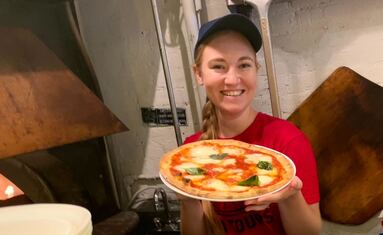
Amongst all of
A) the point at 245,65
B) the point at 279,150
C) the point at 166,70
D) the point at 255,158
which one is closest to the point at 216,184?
the point at 255,158

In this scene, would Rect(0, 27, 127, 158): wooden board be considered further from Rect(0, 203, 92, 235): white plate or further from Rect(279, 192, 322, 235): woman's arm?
Rect(279, 192, 322, 235): woman's arm

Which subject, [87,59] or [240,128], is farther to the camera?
[87,59]

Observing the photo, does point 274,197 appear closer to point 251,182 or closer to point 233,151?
point 251,182

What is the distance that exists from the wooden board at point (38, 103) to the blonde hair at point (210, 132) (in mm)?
425

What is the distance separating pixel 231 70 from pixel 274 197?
42cm

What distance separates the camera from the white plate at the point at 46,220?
700 mm

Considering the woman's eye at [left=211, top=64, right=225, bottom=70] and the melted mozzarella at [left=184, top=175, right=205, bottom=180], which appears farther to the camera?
the woman's eye at [left=211, top=64, right=225, bottom=70]

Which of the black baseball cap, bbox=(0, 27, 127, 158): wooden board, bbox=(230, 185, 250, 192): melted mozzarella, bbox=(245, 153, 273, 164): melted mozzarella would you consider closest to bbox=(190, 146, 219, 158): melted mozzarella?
bbox=(245, 153, 273, 164): melted mozzarella

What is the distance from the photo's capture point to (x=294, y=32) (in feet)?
5.09

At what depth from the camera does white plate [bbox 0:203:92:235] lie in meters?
0.70

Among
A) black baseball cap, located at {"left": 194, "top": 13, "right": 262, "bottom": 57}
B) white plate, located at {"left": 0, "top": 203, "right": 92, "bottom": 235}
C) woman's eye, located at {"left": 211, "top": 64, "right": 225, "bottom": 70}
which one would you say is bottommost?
white plate, located at {"left": 0, "top": 203, "right": 92, "bottom": 235}

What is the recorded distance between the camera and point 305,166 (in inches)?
41.3

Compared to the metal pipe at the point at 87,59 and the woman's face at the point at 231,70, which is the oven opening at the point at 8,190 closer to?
the metal pipe at the point at 87,59

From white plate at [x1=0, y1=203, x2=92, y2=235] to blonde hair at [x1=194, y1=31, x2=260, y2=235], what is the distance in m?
0.48
